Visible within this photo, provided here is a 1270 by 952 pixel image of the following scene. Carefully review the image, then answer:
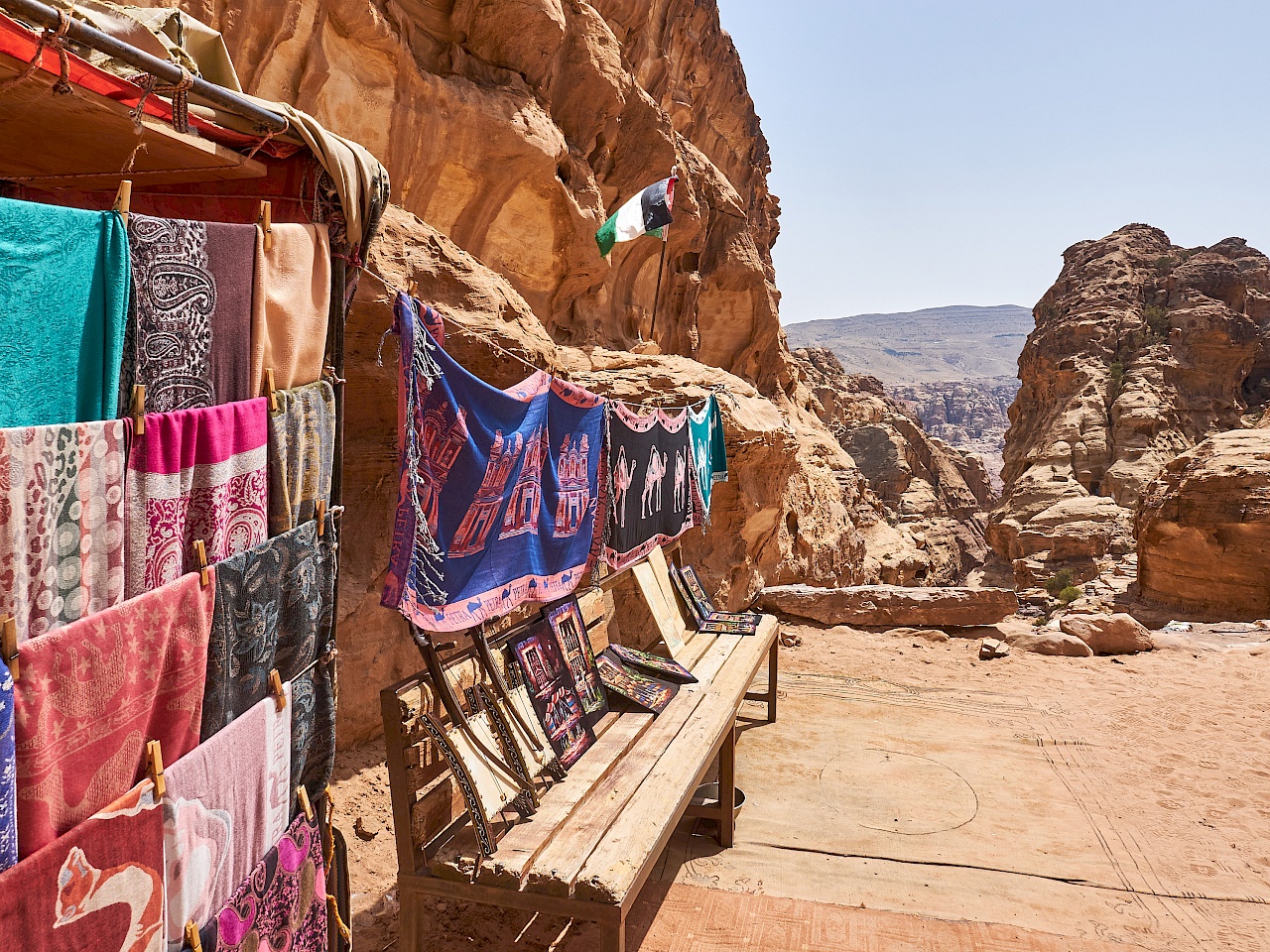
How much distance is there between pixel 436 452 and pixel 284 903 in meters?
1.38

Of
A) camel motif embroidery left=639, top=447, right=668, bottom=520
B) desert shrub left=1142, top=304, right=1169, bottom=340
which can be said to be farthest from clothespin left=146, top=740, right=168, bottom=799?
desert shrub left=1142, top=304, right=1169, bottom=340

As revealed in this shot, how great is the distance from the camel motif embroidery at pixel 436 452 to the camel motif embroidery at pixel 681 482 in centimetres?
301

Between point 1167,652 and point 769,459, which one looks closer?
point 1167,652

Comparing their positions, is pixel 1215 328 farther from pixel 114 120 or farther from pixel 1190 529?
pixel 114 120

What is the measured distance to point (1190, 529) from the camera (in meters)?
15.4

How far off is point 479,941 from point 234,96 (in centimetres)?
313

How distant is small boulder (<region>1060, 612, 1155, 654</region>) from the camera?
7801 millimetres

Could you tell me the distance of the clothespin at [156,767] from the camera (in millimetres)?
1615

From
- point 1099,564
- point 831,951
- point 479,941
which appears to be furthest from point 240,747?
point 1099,564

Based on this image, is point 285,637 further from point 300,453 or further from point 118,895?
point 118,895

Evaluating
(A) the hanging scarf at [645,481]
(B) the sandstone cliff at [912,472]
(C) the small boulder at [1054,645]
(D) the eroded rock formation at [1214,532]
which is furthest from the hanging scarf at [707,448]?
(B) the sandstone cliff at [912,472]

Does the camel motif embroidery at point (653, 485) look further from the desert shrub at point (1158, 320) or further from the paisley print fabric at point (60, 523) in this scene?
the desert shrub at point (1158, 320)

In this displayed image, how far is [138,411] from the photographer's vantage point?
1619mm

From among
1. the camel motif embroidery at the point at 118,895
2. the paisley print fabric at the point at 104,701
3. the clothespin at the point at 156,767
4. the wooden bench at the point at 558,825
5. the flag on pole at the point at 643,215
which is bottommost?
the wooden bench at the point at 558,825
